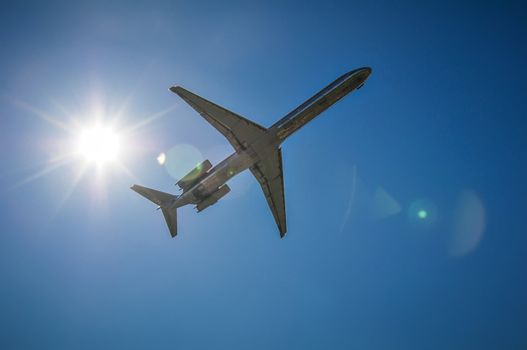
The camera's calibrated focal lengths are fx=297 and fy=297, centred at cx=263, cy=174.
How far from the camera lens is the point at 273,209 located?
Answer: 40.6 metres

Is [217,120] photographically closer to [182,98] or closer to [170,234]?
[182,98]

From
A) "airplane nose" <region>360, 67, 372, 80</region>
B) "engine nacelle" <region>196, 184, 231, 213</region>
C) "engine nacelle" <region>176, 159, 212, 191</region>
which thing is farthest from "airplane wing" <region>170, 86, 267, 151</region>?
"airplane nose" <region>360, 67, 372, 80</region>

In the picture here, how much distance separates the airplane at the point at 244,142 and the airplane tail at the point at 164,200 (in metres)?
0.16

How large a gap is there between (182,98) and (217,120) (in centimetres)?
436

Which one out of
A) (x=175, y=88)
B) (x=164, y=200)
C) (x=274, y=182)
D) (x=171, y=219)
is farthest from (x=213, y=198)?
(x=175, y=88)

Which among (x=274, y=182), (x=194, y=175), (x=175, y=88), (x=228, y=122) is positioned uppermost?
(x=175, y=88)

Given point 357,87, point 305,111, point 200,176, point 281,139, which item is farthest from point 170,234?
point 357,87

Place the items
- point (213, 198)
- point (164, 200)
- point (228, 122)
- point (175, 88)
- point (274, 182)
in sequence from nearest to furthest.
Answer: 1. point (175, 88)
2. point (228, 122)
3. point (213, 198)
4. point (274, 182)
5. point (164, 200)

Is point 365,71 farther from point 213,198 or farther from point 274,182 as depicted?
point 213,198

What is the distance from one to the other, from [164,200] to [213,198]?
281 inches

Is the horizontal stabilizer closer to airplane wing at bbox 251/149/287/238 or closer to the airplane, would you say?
the airplane

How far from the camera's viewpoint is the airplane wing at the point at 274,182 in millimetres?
36062

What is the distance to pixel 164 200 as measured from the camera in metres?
38.9

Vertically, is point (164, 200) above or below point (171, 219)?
above
